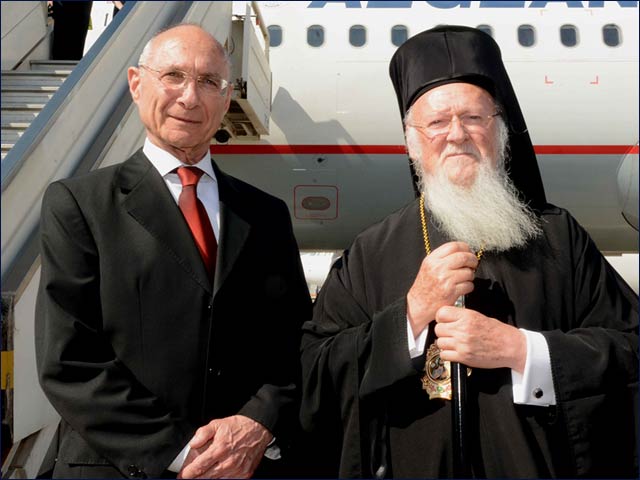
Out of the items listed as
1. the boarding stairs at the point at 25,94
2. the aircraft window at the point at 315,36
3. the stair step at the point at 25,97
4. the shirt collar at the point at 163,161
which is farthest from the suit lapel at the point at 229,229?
the aircraft window at the point at 315,36

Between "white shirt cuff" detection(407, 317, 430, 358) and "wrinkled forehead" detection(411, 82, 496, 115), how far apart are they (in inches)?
29.9

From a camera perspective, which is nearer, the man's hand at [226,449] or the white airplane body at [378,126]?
the man's hand at [226,449]

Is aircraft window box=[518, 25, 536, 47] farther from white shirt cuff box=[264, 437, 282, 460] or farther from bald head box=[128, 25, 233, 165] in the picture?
white shirt cuff box=[264, 437, 282, 460]

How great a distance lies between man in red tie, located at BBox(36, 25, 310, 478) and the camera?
6.67ft

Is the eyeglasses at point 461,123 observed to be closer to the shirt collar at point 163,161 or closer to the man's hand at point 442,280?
the man's hand at point 442,280

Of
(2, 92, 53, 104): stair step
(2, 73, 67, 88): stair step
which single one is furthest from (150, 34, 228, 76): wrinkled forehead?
(2, 73, 67, 88): stair step

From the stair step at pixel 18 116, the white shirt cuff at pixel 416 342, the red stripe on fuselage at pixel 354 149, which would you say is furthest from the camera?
the red stripe on fuselage at pixel 354 149

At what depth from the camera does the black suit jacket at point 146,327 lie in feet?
6.64

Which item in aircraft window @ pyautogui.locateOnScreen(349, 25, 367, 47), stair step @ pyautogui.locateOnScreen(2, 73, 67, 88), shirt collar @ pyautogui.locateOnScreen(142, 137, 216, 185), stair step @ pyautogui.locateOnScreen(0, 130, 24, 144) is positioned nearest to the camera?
shirt collar @ pyautogui.locateOnScreen(142, 137, 216, 185)

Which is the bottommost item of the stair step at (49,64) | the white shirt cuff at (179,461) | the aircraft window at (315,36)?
the white shirt cuff at (179,461)

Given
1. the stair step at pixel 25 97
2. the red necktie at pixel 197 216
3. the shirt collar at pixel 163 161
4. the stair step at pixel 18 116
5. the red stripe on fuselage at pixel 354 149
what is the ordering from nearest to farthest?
the red necktie at pixel 197 216 < the shirt collar at pixel 163 161 < the stair step at pixel 18 116 < the stair step at pixel 25 97 < the red stripe on fuselage at pixel 354 149

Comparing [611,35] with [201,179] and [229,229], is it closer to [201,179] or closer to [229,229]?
[201,179]

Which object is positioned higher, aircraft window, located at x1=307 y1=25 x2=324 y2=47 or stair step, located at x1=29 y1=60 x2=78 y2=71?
aircraft window, located at x1=307 y1=25 x2=324 y2=47

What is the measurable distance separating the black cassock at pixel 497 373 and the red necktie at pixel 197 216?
0.43 metres
